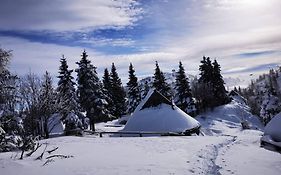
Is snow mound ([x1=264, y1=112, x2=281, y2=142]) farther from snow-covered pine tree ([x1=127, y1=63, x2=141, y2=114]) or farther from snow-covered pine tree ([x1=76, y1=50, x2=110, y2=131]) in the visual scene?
snow-covered pine tree ([x1=127, y1=63, x2=141, y2=114])

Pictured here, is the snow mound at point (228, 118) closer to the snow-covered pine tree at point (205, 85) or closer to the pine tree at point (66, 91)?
the snow-covered pine tree at point (205, 85)

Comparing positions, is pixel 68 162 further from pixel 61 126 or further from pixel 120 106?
pixel 120 106

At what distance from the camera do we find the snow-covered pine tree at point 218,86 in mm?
67625

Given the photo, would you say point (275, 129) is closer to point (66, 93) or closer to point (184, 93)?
Result: point (66, 93)

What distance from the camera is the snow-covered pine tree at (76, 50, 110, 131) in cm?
4153

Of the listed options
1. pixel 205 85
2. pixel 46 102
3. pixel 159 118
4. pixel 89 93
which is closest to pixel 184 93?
pixel 205 85

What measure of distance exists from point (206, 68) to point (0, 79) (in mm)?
58161

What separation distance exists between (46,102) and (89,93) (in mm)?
12635

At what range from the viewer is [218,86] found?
223 feet

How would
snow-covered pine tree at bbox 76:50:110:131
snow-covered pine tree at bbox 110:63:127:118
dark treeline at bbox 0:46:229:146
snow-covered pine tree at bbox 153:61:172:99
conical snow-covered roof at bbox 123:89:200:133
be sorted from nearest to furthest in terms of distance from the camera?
dark treeline at bbox 0:46:229:146, conical snow-covered roof at bbox 123:89:200:133, snow-covered pine tree at bbox 76:50:110:131, snow-covered pine tree at bbox 153:61:172:99, snow-covered pine tree at bbox 110:63:127:118

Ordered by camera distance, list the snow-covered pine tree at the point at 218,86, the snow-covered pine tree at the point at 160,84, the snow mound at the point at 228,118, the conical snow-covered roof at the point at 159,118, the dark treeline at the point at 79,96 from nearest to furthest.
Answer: the dark treeline at the point at 79,96, the conical snow-covered roof at the point at 159,118, the snow mound at the point at 228,118, the snow-covered pine tree at the point at 160,84, the snow-covered pine tree at the point at 218,86

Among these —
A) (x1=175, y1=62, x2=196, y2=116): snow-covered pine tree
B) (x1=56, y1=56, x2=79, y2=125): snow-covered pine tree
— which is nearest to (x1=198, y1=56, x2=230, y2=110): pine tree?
(x1=175, y1=62, x2=196, y2=116): snow-covered pine tree

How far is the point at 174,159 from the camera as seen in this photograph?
1430cm

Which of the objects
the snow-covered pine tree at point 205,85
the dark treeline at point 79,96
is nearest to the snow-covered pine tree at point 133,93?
the dark treeline at point 79,96
